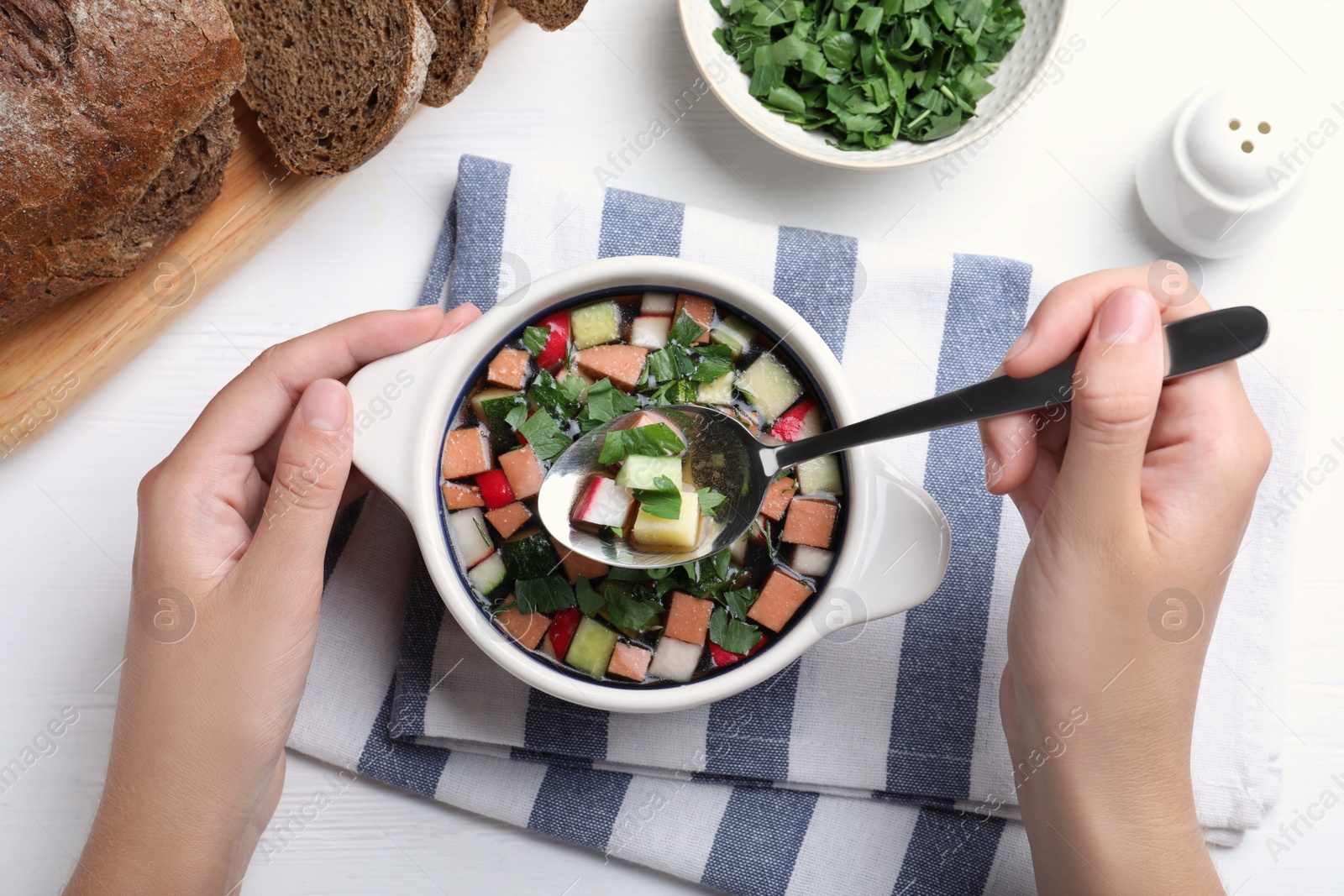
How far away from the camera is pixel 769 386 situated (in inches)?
58.1

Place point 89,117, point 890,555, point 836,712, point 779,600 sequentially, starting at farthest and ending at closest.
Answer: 1. point 836,712
2. point 89,117
3. point 779,600
4. point 890,555

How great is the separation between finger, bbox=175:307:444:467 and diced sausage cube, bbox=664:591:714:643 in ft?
2.08

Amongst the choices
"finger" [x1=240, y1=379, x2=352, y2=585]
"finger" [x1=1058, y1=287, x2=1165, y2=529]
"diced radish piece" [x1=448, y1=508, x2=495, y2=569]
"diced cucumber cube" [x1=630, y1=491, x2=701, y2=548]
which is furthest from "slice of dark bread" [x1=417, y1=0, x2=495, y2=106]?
"finger" [x1=1058, y1=287, x2=1165, y2=529]

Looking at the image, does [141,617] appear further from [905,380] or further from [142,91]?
[905,380]

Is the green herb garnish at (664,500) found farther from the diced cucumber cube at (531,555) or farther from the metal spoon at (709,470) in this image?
the diced cucumber cube at (531,555)

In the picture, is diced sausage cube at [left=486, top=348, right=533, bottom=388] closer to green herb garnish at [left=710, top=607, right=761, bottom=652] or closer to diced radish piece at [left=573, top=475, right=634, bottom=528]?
diced radish piece at [left=573, top=475, right=634, bottom=528]

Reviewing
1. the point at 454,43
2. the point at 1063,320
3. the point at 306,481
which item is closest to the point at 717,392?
the point at 1063,320

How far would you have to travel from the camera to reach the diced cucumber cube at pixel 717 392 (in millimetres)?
1494

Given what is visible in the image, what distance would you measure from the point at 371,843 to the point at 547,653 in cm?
65

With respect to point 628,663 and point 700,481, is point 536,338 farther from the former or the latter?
point 628,663

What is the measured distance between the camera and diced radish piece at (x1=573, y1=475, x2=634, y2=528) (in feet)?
4.63

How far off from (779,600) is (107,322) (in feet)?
4.51

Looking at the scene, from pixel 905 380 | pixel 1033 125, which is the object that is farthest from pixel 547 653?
pixel 1033 125

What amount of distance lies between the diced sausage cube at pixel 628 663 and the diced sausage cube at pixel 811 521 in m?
0.30
